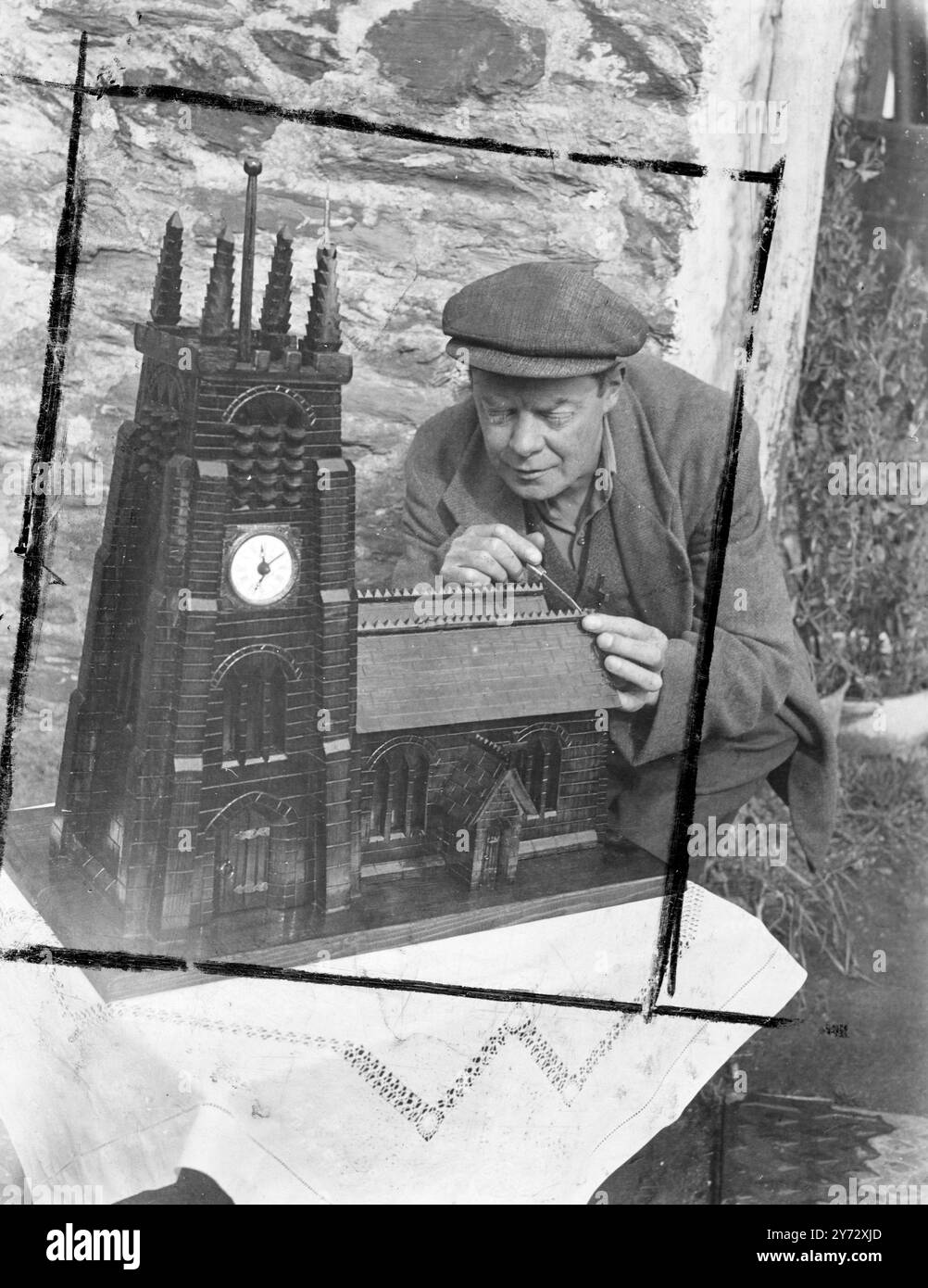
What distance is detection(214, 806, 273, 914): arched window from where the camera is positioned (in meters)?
2.20

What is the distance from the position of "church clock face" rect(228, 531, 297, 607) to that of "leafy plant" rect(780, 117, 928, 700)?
6.39ft

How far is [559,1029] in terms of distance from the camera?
2.47 m

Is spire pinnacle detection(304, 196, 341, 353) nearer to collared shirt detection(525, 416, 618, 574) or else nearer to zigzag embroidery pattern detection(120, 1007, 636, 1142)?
collared shirt detection(525, 416, 618, 574)

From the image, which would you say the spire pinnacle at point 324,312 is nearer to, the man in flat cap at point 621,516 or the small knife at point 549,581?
the man in flat cap at point 621,516

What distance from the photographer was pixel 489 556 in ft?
8.10

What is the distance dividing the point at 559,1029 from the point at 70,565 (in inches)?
47.9

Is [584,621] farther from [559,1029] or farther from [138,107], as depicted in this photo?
[138,107]

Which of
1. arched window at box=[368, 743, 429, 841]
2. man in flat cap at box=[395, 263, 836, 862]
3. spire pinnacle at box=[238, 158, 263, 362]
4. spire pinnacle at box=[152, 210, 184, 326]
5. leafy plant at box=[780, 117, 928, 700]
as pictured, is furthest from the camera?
leafy plant at box=[780, 117, 928, 700]

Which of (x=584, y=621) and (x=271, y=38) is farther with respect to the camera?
(x=271, y=38)

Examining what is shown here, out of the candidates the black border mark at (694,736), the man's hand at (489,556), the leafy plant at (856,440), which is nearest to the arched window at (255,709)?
the man's hand at (489,556)

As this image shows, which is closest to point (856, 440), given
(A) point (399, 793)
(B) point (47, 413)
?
(A) point (399, 793)

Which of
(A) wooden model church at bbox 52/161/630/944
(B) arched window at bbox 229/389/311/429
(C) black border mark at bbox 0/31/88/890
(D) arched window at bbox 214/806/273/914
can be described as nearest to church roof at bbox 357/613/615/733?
(A) wooden model church at bbox 52/161/630/944

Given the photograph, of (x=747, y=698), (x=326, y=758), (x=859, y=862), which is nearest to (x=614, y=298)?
(x=747, y=698)

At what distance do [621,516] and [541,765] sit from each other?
48 cm
